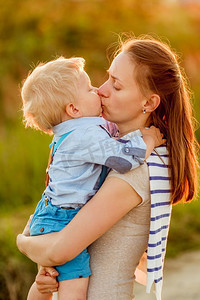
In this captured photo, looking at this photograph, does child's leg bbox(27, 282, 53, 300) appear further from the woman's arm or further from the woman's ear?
the woman's ear

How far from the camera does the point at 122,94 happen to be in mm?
2166

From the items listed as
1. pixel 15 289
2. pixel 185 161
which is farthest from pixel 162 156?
pixel 15 289

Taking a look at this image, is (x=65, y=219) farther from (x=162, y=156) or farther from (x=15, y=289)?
(x=15, y=289)

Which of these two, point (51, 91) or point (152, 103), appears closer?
point (51, 91)

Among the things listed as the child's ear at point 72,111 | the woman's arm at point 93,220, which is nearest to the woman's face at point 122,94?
the child's ear at point 72,111

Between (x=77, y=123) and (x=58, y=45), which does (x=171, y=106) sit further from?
(x=58, y=45)

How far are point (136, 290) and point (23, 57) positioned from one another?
6282mm

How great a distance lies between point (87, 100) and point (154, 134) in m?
0.31

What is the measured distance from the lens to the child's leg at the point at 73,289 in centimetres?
205

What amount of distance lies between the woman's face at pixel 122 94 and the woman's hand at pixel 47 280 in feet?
2.16

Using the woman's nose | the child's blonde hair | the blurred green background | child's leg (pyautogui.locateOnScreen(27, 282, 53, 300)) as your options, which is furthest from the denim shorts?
the blurred green background

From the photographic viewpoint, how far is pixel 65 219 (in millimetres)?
2047

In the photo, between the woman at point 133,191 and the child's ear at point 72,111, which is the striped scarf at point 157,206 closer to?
the woman at point 133,191

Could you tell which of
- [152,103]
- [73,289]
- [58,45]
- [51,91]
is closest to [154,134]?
[152,103]
